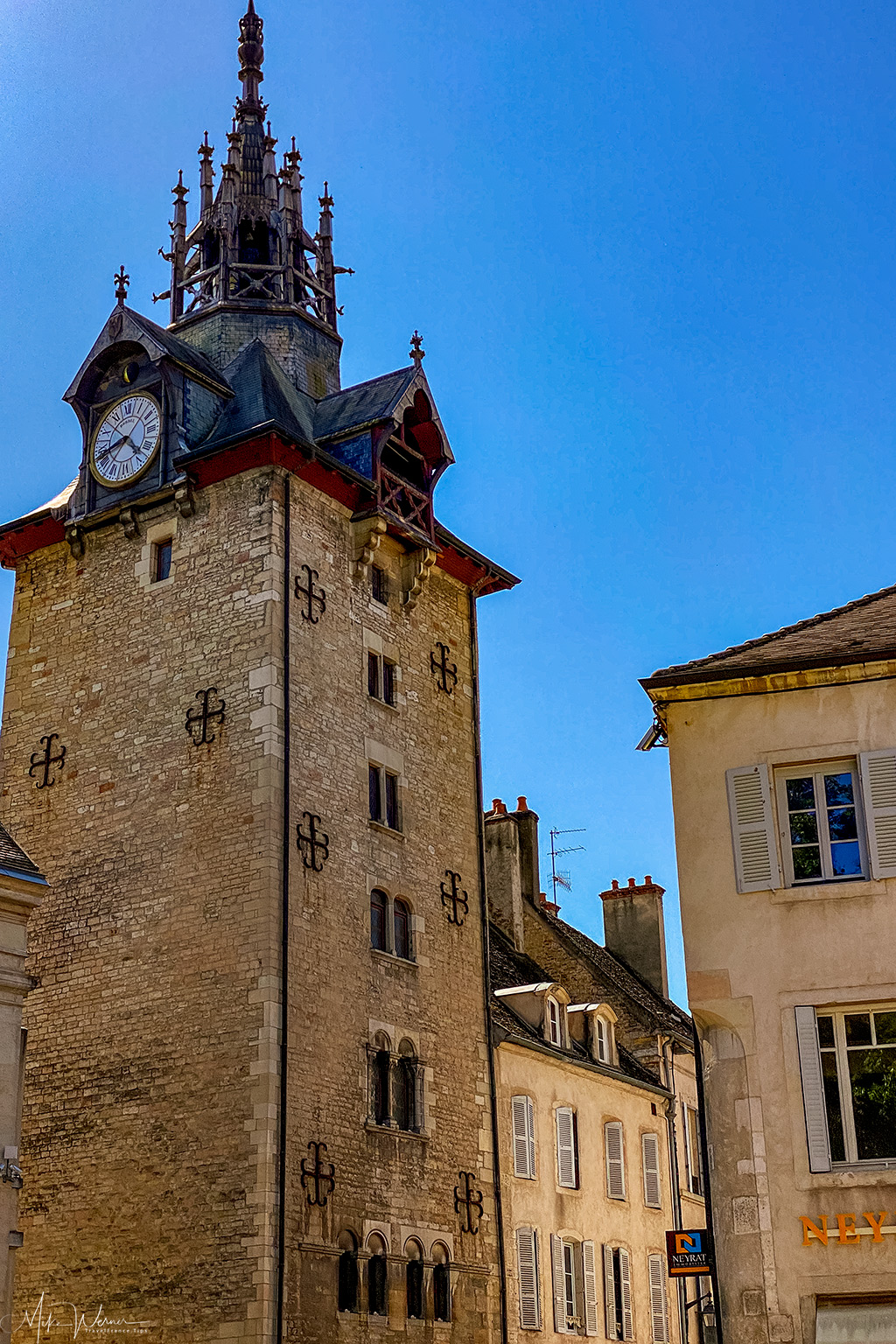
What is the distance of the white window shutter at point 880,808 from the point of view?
1736cm

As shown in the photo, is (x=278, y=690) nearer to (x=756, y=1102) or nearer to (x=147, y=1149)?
(x=147, y=1149)

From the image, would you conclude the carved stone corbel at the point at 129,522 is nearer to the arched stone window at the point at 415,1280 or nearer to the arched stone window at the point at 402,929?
the arched stone window at the point at 402,929

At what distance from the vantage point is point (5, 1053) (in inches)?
715

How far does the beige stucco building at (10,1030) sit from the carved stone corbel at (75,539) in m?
9.67

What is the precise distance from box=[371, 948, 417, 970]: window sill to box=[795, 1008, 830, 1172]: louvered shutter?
10.00 m

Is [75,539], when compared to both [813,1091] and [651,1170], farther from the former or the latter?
[813,1091]

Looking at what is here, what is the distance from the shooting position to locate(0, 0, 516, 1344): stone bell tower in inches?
919

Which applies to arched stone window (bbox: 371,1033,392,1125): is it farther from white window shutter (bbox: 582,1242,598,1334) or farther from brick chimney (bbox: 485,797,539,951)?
brick chimney (bbox: 485,797,539,951)

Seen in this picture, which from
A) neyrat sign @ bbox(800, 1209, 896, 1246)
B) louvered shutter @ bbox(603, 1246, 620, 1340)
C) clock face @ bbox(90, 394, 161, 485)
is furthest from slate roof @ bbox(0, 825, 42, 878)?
louvered shutter @ bbox(603, 1246, 620, 1340)

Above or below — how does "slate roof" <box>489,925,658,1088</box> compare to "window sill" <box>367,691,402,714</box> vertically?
below

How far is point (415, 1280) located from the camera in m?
25.0

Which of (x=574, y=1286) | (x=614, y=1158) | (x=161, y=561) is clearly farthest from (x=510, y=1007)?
(x=161, y=561)

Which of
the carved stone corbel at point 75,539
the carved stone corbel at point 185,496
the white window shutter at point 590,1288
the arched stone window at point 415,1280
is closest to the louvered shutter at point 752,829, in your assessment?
the arched stone window at point 415,1280

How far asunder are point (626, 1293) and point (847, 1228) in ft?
52.0
